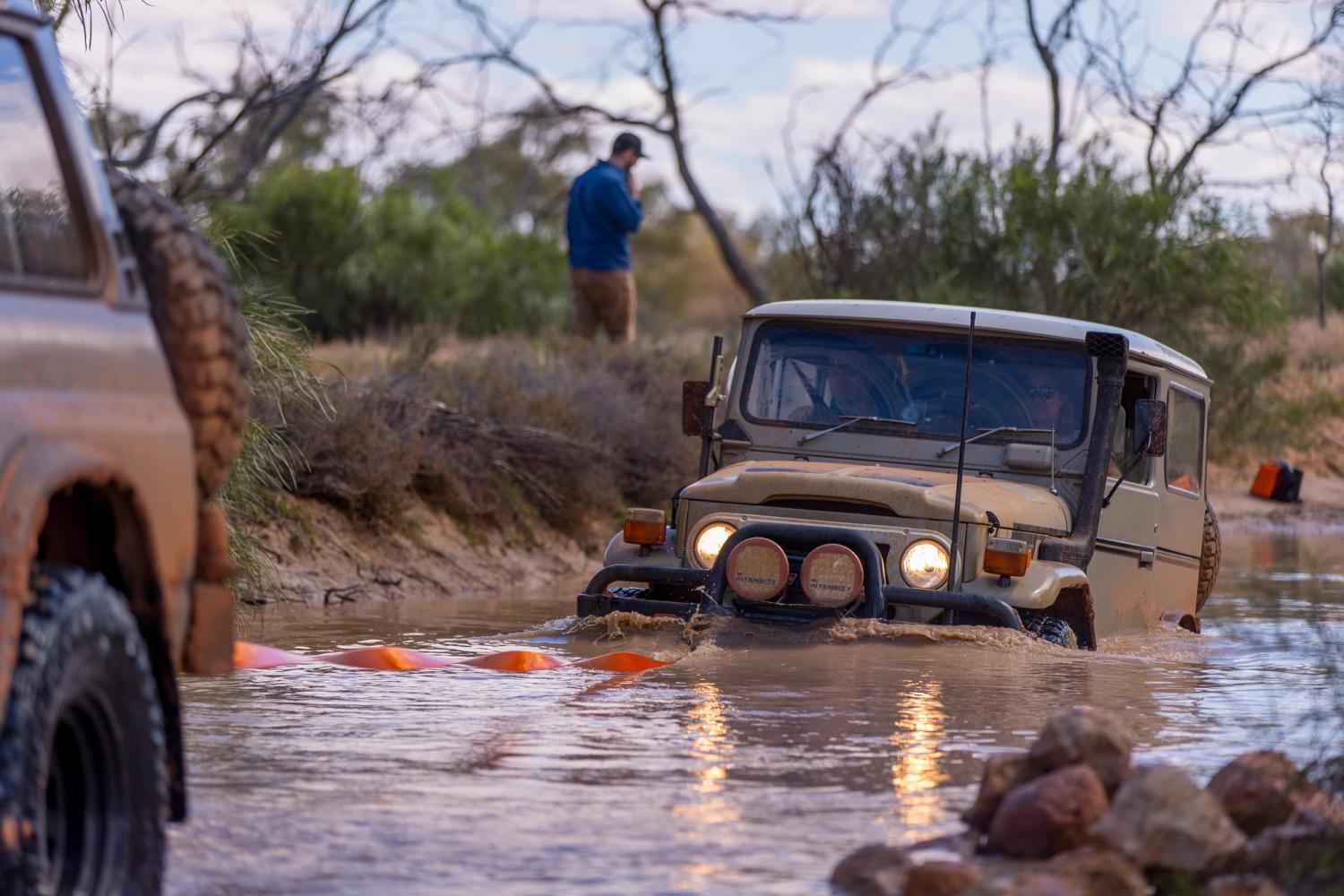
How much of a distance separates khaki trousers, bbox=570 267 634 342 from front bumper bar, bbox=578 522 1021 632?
9.68 m

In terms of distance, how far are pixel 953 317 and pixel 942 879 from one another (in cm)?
532

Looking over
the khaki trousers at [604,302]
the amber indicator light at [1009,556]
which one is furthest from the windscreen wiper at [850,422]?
the khaki trousers at [604,302]

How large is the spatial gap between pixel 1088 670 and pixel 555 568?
6745 mm

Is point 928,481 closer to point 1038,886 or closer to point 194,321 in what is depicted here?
point 1038,886

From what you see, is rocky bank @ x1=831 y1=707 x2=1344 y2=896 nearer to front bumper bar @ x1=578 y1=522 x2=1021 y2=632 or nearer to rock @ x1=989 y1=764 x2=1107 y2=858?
rock @ x1=989 y1=764 x2=1107 y2=858

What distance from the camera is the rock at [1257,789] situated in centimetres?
449

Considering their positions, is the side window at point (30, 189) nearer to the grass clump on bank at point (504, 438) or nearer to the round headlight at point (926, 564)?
the round headlight at point (926, 564)

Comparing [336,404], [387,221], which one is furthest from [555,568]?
[387,221]

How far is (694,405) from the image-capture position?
30.1 ft

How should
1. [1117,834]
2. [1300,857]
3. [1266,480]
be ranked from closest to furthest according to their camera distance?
[1300,857] → [1117,834] → [1266,480]

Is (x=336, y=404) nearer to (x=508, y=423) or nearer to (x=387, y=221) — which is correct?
(x=508, y=423)

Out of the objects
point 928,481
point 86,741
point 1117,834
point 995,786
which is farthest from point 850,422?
point 86,741

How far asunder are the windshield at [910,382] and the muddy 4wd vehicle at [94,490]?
202 inches

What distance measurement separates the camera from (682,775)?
5586 mm
